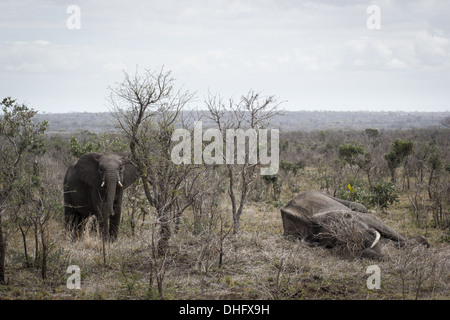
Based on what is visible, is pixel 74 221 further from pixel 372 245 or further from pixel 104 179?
pixel 372 245

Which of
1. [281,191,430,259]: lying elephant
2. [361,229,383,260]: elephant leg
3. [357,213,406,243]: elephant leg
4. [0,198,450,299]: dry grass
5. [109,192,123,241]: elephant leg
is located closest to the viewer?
[0,198,450,299]: dry grass

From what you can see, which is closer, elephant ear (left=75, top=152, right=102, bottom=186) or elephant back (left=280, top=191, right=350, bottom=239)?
elephant back (left=280, top=191, right=350, bottom=239)

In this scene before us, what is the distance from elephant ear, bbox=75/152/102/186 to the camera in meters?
10.5

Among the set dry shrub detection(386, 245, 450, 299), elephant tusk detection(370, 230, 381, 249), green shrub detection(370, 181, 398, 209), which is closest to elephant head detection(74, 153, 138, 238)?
elephant tusk detection(370, 230, 381, 249)

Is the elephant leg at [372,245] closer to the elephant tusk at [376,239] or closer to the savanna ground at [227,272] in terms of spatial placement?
the elephant tusk at [376,239]

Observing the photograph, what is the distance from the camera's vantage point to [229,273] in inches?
312

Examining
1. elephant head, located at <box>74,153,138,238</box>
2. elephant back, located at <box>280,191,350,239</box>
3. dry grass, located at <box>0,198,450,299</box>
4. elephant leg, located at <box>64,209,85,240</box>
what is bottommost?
dry grass, located at <box>0,198,450,299</box>

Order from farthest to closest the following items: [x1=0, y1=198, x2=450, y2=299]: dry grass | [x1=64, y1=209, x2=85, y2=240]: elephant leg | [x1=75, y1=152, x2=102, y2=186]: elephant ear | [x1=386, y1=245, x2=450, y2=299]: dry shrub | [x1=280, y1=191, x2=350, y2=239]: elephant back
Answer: [x1=64, y1=209, x2=85, y2=240]: elephant leg → [x1=75, y1=152, x2=102, y2=186]: elephant ear → [x1=280, y1=191, x2=350, y2=239]: elephant back → [x1=386, y1=245, x2=450, y2=299]: dry shrub → [x1=0, y1=198, x2=450, y2=299]: dry grass

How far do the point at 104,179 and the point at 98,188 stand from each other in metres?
0.52

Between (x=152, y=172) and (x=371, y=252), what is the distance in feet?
14.8

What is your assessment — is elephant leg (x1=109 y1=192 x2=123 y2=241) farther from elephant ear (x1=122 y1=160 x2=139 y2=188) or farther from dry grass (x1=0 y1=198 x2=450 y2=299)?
dry grass (x1=0 y1=198 x2=450 y2=299)
